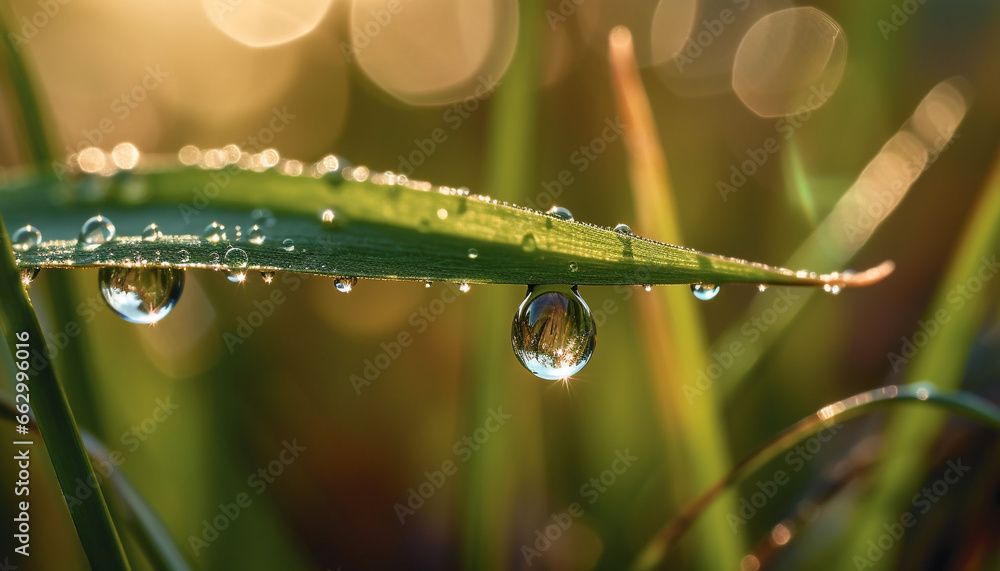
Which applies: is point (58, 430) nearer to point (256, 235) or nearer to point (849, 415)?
point (256, 235)

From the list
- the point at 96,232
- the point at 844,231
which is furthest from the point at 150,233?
the point at 844,231

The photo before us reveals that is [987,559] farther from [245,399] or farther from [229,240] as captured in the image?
[245,399]

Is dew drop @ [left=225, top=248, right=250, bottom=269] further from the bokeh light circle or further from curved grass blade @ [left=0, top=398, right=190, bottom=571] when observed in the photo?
the bokeh light circle

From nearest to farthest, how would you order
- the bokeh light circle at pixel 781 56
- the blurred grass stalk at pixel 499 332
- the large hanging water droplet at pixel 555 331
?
the large hanging water droplet at pixel 555 331
the blurred grass stalk at pixel 499 332
the bokeh light circle at pixel 781 56

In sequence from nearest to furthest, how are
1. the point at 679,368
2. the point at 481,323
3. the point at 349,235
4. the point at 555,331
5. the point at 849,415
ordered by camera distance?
1. the point at 349,235
2. the point at 555,331
3. the point at 849,415
4. the point at 679,368
5. the point at 481,323

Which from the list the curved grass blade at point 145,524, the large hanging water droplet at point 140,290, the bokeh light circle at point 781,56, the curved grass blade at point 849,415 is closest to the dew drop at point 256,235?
the large hanging water droplet at point 140,290

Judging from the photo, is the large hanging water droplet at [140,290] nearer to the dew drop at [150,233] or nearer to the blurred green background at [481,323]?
the dew drop at [150,233]

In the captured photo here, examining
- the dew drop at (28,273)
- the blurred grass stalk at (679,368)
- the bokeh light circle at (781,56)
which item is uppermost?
the bokeh light circle at (781,56)
